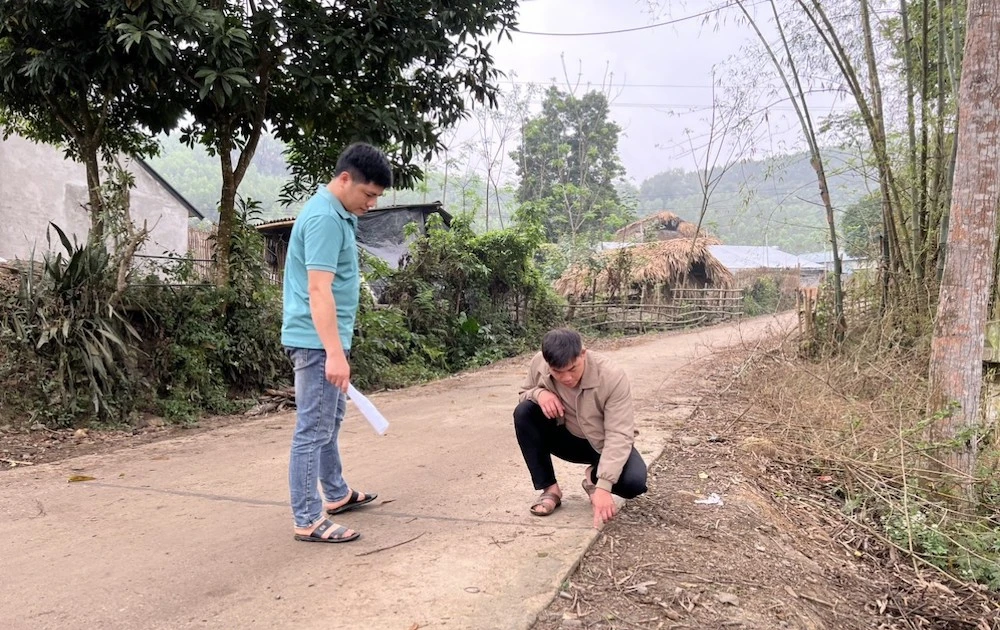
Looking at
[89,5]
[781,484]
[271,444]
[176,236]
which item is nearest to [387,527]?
[271,444]

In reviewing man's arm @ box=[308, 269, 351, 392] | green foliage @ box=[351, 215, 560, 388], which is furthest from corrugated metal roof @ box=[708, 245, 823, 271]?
man's arm @ box=[308, 269, 351, 392]

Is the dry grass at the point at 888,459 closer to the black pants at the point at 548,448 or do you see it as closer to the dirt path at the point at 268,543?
the dirt path at the point at 268,543

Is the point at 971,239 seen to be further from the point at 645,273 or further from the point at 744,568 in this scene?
the point at 645,273

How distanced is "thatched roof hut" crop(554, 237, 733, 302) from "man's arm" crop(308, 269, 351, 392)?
48.0 ft

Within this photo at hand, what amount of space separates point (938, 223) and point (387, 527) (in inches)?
252

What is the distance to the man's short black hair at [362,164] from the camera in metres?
2.61

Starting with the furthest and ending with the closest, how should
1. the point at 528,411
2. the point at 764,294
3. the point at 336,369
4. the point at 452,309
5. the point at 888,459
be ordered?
the point at 764,294 < the point at 452,309 < the point at 888,459 < the point at 528,411 < the point at 336,369

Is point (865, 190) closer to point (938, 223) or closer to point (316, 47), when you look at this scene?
point (938, 223)

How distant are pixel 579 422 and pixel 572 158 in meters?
28.0

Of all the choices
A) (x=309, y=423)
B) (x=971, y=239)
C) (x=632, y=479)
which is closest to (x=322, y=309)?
(x=309, y=423)

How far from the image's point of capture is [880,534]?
366 centimetres

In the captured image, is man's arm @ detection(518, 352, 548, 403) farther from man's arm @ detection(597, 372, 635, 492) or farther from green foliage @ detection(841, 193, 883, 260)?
green foliage @ detection(841, 193, 883, 260)

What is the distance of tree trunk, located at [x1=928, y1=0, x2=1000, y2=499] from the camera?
13.4 ft

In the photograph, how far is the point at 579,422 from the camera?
9.81 ft
